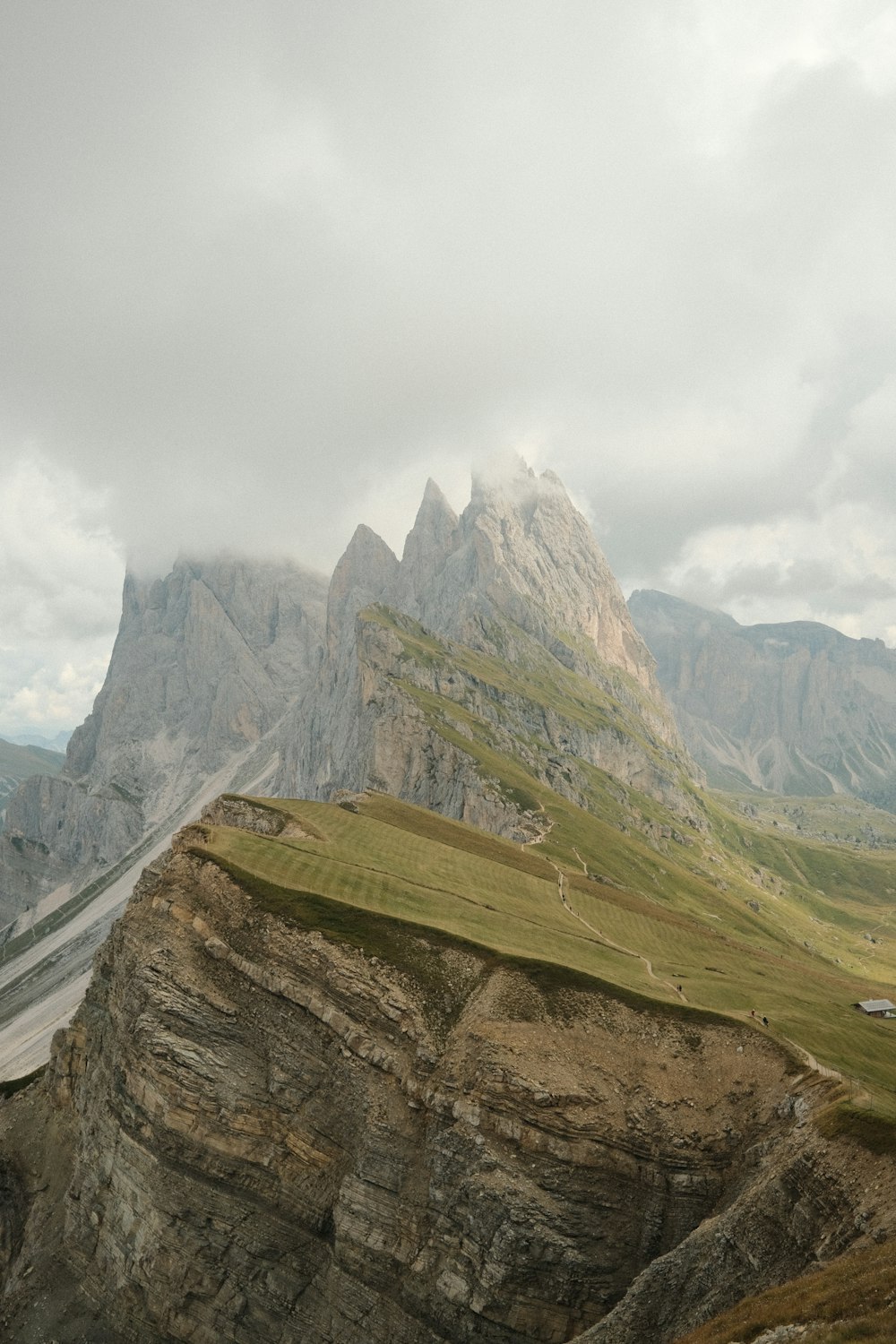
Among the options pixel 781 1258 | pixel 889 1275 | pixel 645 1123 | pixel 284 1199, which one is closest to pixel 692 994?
pixel 645 1123

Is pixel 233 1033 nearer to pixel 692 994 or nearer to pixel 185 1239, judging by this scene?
pixel 185 1239

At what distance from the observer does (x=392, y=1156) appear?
150 feet

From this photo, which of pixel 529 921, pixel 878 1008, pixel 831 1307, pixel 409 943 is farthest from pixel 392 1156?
pixel 878 1008

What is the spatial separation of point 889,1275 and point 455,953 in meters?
34.9

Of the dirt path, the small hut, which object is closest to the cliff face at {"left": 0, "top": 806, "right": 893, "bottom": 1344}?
the dirt path

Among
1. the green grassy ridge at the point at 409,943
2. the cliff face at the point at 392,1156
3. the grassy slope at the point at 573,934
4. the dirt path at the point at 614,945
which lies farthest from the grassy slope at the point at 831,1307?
the dirt path at the point at 614,945

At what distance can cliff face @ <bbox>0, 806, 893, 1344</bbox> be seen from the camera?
40.2 meters

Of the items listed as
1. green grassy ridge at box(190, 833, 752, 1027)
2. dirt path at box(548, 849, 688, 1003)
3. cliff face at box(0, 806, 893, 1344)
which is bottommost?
cliff face at box(0, 806, 893, 1344)

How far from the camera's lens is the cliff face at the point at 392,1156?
40188 millimetres

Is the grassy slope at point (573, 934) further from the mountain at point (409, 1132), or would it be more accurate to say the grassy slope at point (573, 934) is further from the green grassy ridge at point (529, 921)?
the mountain at point (409, 1132)

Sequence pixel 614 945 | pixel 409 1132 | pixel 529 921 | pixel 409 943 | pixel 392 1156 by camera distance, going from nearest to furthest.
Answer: pixel 392 1156 → pixel 409 1132 → pixel 409 943 → pixel 529 921 → pixel 614 945

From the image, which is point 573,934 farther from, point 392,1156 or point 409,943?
point 392,1156

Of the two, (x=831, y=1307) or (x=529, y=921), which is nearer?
(x=831, y=1307)

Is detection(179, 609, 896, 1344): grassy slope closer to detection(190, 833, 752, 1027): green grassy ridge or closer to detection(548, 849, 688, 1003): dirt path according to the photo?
detection(190, 833, 752, 1027): green grassy ridge
